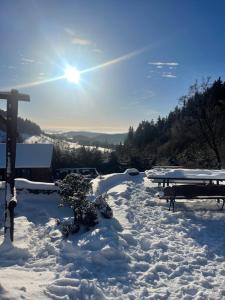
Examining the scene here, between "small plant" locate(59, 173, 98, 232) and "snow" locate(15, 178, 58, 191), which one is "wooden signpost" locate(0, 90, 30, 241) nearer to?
"small plant" locate(59, 173, 98, 232)

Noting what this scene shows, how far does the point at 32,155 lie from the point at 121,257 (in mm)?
28643

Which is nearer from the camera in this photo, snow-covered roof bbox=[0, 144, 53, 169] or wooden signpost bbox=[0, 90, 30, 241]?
wooden signpost bbox=[0, 90, 30, 241]

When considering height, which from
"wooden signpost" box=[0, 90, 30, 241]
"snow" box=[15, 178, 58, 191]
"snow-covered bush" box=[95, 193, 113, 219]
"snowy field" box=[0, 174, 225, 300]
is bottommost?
"snowy field" box=[0, 174, 225, 300]

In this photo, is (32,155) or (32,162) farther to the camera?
(32,155)

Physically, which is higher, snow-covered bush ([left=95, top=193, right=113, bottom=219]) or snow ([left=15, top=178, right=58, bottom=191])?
snow ([left=15, top=178, right=58, bottom=191])

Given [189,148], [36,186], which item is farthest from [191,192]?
[189,148]

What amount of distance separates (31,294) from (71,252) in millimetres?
1942

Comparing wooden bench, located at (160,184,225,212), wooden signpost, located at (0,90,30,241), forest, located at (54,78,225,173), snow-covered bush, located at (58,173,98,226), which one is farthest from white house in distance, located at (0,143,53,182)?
wooden signpost, located at (0,90,30,241)

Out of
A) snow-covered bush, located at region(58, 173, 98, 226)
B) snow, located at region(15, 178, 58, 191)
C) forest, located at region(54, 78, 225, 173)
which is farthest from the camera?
forest, located at region(54, 78, 225, 173)

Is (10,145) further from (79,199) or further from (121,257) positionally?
(121,257)

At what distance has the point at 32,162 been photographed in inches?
1307

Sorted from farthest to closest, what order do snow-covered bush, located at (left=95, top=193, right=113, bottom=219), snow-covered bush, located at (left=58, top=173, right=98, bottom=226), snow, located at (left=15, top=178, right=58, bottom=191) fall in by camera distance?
snow, located at (left=15, top=178, right=58, bottom=191) < snow-covered bush, located at (left=95, top=193, right=113, bottom=219) < snow-covered bush, located at (left=58, top=173, right=98, bottom=226)

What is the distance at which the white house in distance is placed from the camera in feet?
107

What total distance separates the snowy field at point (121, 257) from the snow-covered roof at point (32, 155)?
75.9ft
